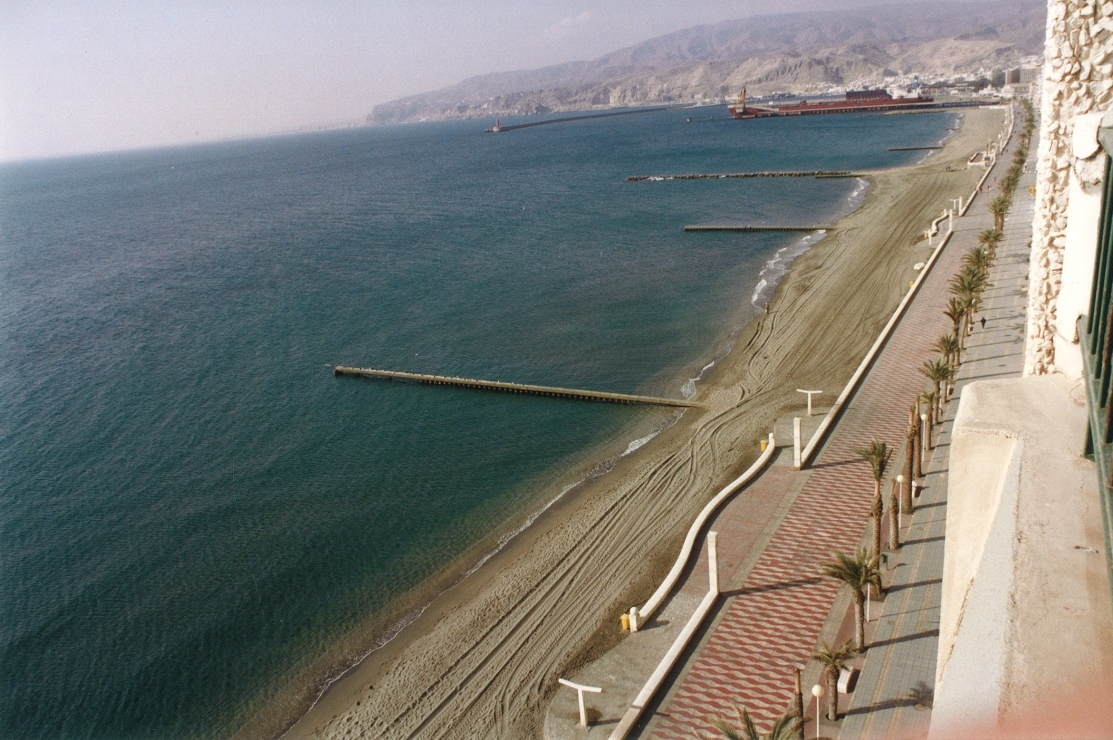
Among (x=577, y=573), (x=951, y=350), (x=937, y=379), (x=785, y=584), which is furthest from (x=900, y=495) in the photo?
(x=577, y=573)

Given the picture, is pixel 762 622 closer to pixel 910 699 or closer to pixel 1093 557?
pixel 910 699

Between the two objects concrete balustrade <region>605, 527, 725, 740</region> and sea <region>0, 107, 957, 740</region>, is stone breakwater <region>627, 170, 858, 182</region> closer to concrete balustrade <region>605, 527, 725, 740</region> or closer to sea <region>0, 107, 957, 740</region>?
sea <region>0, 107, 957, 740</region>

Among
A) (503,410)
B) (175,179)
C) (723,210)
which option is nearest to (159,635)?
(503,410)

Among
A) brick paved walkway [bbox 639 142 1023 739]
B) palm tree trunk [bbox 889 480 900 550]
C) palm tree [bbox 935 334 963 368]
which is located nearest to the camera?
brick paved walkway [bbox 639 142 1023 739]

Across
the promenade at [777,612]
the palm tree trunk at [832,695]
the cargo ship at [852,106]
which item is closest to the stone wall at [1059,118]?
the palm tree trunk at [832,695]

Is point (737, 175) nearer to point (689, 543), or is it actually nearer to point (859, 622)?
point (689, 543)

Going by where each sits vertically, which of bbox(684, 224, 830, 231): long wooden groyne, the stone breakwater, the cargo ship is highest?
the cargo ship

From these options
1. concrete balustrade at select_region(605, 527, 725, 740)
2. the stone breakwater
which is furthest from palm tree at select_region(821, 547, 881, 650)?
the stone breakwater

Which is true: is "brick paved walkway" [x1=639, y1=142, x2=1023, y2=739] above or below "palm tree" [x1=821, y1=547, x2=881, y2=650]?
below
